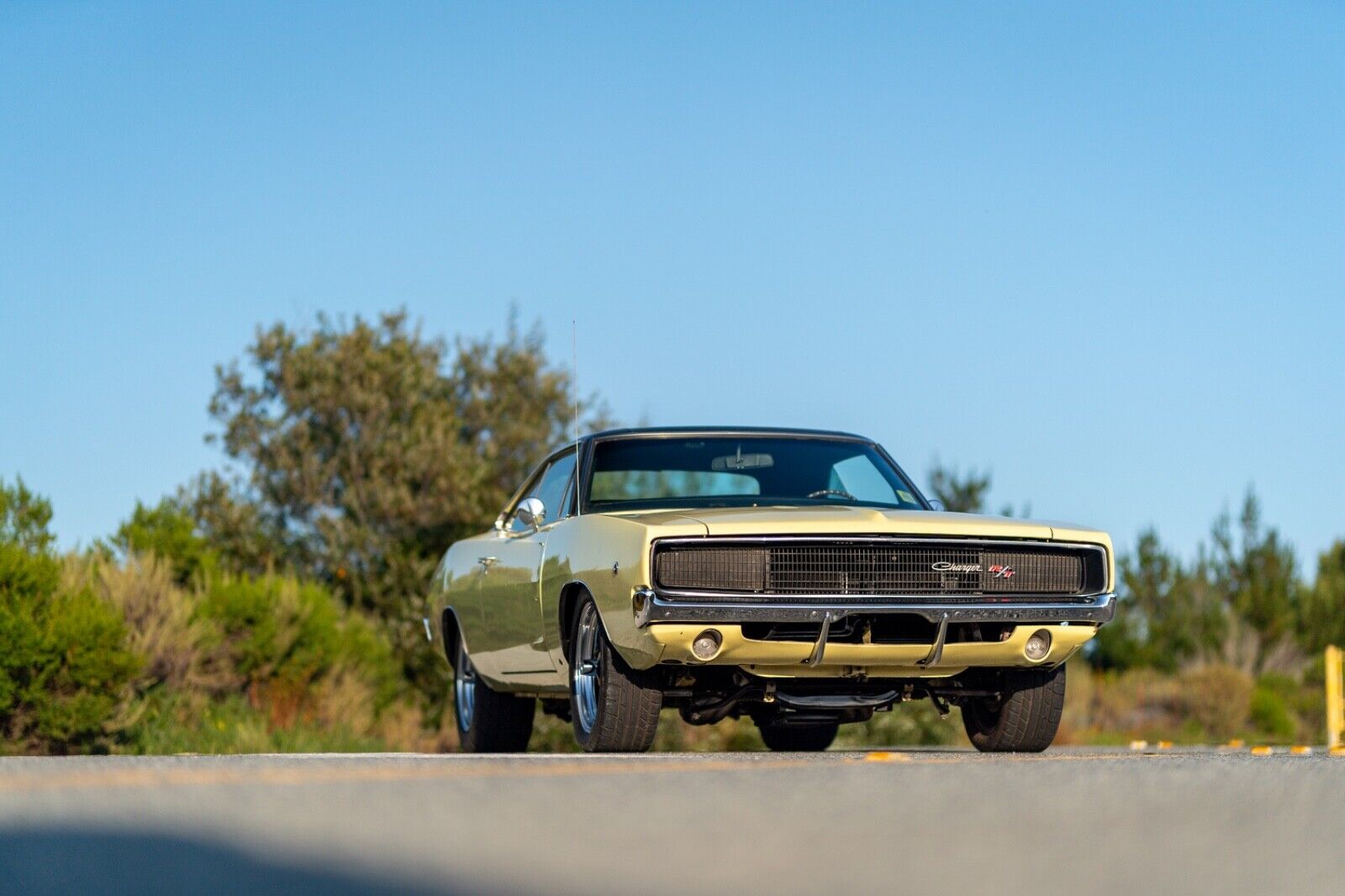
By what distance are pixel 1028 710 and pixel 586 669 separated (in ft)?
6.71

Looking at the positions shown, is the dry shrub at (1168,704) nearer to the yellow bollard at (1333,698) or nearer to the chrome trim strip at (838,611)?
the yellow bollard at (1333,698)

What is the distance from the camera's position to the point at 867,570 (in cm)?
881

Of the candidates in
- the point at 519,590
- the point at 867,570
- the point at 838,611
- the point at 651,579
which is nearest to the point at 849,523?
the point at 867,570

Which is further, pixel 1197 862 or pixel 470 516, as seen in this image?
pixel 470 516

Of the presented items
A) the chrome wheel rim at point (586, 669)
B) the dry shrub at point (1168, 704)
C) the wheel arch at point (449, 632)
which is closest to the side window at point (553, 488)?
the wheel arch at point (449, 632)

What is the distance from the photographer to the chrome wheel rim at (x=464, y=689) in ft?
37.7

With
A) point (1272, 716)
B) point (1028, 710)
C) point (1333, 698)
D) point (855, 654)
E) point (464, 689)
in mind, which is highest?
point (855, 654)

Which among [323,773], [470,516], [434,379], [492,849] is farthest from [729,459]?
[434,379]

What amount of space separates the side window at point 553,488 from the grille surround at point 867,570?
1852 millimetres

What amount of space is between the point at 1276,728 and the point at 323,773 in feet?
77.4

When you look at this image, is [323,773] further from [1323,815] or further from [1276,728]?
[1276,728]

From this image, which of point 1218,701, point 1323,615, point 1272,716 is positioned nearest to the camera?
point 1272,716

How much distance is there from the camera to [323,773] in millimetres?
6535

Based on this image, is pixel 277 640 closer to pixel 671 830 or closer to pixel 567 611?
pixel 567 611
